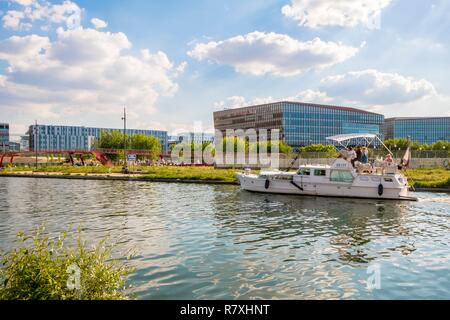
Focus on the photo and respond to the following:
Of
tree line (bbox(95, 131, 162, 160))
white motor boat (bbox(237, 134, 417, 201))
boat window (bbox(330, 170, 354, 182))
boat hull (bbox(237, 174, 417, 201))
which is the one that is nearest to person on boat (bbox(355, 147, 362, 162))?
white motor boat (bbox(237, 134, 417, 201))

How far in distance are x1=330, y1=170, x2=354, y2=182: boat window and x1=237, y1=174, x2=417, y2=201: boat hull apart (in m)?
0.49

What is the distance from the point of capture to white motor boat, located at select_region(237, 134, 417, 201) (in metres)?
35.0

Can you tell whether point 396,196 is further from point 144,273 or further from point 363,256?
point 144,273

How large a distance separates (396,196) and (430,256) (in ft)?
67.7

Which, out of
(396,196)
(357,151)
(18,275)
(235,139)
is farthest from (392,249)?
(235,139)

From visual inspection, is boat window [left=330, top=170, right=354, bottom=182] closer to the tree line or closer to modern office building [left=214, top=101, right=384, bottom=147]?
the tree line

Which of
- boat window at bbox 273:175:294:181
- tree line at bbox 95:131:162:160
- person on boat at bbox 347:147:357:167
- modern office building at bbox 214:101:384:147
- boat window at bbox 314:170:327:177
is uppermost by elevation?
modern office building at bbox 214:101:384:147

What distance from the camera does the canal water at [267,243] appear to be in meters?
11.5

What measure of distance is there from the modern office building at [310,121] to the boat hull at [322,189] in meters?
132

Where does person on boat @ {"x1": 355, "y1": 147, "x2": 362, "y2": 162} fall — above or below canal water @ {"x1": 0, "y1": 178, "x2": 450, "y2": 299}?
above

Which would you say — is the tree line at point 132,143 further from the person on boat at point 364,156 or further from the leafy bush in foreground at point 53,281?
the leafy bush in foreground at point 53,281

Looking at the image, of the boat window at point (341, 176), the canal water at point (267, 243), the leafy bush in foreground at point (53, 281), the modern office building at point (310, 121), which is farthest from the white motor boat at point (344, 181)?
the modern office building at point (310, 121)

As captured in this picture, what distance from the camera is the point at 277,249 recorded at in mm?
15961
